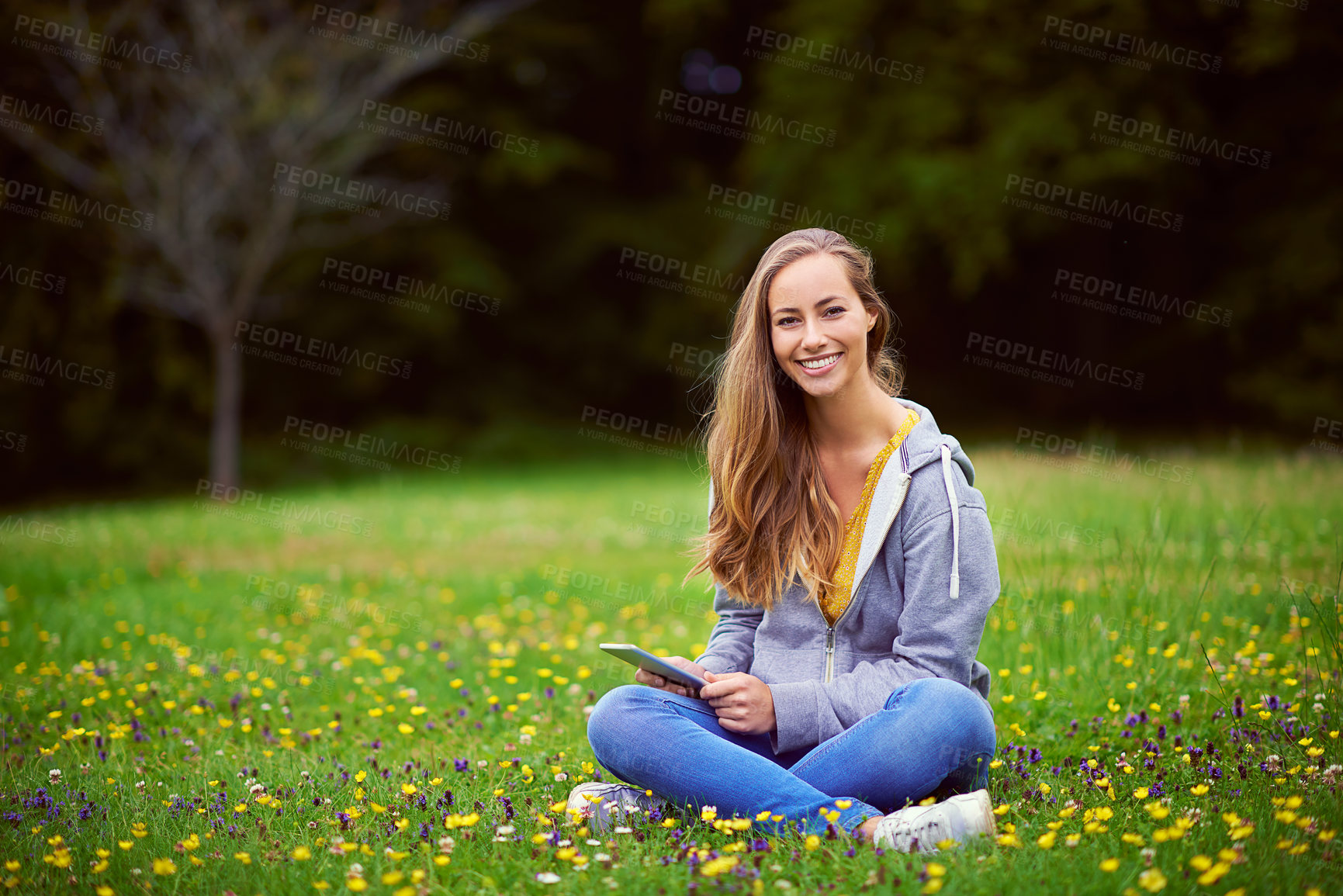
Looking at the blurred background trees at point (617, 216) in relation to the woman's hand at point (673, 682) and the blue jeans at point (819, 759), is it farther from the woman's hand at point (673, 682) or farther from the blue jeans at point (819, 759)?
the blue jeans at point (819, 759)

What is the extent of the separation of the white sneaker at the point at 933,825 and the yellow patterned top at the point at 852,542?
2.03 ft

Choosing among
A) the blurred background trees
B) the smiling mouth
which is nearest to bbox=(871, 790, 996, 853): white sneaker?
the smiling mouth

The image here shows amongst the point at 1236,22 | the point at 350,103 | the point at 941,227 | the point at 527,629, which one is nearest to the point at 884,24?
the point at 941,227

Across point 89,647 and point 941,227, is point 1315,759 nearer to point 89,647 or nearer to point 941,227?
point 89,647

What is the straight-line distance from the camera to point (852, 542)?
10.0 ft

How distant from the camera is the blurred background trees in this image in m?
13.0

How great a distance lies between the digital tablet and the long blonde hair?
326 mm

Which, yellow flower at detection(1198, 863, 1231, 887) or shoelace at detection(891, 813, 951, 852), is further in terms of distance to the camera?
shoelace at detection(891, 813, 951, 852)

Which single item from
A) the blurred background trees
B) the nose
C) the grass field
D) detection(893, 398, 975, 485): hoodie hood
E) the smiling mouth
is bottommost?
the grass field

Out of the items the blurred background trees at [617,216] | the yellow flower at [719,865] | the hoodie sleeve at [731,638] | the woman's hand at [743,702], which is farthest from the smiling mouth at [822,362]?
the blurred background trees at [617,216]

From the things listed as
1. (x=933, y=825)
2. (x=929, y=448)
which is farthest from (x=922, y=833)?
(x=929, y=448)

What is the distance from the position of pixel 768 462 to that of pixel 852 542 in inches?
13.7

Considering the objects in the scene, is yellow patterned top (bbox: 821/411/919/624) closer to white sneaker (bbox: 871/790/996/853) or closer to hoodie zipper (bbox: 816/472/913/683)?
hoodie zipper (bbox: 816/472/913/683)

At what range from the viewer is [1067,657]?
419 centimetres
